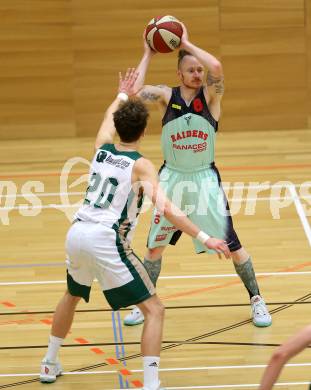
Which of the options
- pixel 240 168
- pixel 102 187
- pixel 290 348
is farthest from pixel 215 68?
pixel 240 168

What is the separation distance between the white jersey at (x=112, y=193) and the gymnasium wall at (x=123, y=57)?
8.99 meters

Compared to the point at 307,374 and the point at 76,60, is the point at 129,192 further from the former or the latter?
the point at 76,60

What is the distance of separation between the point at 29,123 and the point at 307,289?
8025 millimetres

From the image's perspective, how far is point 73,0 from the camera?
1499 cm

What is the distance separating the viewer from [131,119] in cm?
618

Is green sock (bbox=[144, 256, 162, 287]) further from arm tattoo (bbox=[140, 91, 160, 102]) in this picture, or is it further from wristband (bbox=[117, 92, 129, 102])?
wristband (bbox=[117, 92, 129, 102])

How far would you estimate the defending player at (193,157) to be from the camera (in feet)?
25.2

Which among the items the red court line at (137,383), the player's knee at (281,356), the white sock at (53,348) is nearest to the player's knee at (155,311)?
the red court line at (137,383)

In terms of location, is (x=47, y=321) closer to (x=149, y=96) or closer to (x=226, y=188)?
(x=149, y=96)

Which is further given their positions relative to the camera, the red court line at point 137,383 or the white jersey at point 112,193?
the red court line at point 137,383

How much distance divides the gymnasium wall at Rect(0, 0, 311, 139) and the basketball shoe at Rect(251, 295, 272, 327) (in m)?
7.82

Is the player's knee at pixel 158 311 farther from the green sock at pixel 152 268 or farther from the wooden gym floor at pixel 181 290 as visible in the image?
the green sock at pixel 152 268

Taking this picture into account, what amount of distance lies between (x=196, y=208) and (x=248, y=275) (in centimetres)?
76

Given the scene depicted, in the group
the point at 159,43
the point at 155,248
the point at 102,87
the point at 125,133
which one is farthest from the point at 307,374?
the point at 102,87
